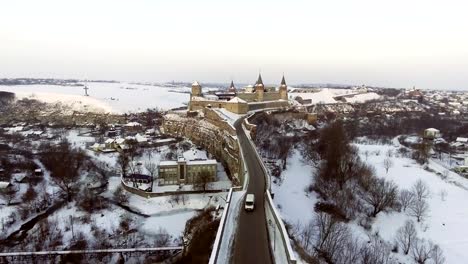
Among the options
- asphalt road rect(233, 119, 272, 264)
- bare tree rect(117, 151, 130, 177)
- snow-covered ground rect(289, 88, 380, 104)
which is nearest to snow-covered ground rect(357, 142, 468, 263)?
asphalt road rect(233, 119, 272, 264)

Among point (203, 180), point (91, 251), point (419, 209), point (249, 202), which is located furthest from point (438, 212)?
point (91, 251)

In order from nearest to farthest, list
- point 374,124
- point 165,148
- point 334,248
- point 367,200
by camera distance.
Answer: point 334,248 < point 367,200 < point 165,148 < point 374,124

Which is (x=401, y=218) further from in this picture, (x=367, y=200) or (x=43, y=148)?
(x=43, y=148)

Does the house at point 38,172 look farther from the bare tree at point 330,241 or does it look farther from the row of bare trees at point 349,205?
the bare tree at point 330,241

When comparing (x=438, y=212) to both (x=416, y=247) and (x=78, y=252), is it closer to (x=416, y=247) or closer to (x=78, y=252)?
(x=416, y=247)

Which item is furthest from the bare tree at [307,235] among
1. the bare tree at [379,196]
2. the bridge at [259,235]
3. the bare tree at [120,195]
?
the bare tree at [120,195]

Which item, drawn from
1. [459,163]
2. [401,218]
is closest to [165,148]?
[401,218]
